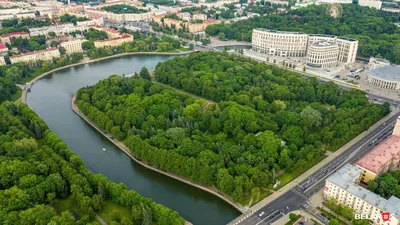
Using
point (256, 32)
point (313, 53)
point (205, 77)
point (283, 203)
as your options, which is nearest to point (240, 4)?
point (256, 32)

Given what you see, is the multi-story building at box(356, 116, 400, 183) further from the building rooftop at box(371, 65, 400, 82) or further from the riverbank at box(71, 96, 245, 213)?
the building rooftop at box(371, 65, 400, 82)

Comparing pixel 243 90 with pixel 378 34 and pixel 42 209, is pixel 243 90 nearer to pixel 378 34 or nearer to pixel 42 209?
pixel 42 209

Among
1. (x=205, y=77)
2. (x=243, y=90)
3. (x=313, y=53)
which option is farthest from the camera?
(x=313, y=53)

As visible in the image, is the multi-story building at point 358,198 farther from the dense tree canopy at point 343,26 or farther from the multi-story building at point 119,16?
the multi-story building at point 119,16

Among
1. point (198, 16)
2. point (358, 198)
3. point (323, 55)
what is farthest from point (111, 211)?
point (198, 16)

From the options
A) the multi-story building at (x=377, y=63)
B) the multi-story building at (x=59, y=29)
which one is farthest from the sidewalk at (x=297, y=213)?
the multi-story building at (x=59, y=29)

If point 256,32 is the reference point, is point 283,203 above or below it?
below

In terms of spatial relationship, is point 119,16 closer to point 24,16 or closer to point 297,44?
point 24,16
